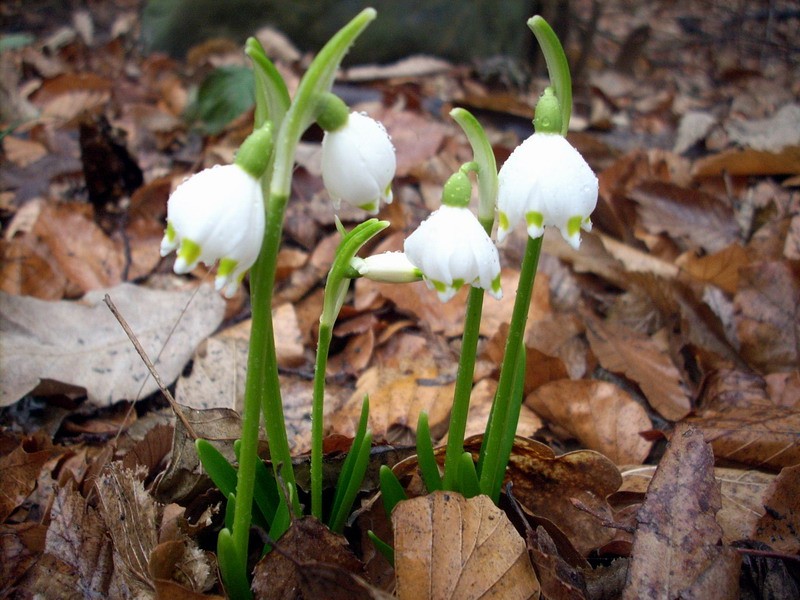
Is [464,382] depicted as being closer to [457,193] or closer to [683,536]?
[457,193]

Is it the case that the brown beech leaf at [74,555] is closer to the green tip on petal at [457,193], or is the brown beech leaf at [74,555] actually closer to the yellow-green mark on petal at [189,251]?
the yellow-green mark on petal at [189,251]

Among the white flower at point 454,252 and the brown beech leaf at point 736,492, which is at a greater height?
the white flower at point 454,252

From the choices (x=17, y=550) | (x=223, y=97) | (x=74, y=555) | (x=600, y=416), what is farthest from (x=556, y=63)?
(x=223, y=97)

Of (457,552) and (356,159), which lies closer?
(356,159)

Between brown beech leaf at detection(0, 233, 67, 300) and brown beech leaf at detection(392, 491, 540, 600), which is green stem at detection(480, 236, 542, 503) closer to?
brown beech leaf at detection(392, 491, 540, 600)

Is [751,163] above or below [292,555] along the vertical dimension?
above

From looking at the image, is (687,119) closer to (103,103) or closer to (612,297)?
(612,297)


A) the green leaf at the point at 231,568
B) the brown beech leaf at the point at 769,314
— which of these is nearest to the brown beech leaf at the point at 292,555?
the green leaf at the point at 231,568

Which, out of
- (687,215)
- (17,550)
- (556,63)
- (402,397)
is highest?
(556,63)
